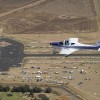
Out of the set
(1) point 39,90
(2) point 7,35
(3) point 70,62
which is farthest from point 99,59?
(2) point 7,35

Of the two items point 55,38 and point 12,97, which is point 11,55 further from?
point 12,97

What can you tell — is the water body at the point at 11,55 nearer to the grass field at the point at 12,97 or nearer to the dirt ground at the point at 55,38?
the dirt ground at the point at 55,38

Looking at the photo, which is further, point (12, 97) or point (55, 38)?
point (55, 38)

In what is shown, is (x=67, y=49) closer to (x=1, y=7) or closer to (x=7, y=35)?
(x=7, y=35)

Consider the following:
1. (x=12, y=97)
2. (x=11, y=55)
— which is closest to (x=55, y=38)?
(x=11, y=55)

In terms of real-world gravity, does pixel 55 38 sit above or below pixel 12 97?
above

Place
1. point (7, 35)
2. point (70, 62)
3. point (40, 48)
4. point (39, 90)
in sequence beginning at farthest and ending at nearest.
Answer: point (7, 35)
point (40, 48)
point (70, 62)
point (39, 90)

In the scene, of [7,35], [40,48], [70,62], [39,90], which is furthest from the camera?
[7,35]

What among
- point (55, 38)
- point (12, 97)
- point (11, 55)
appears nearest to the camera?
point (12, 97)
